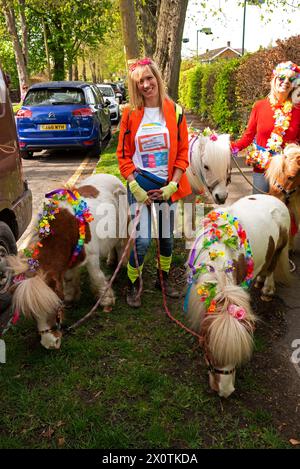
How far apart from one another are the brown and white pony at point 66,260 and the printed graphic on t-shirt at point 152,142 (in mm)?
818

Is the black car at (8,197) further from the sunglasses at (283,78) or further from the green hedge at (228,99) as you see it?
the green hedge at (228,99)

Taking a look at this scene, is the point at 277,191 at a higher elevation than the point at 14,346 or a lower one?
higher

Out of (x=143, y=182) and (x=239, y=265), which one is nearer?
(x=239, y=265)

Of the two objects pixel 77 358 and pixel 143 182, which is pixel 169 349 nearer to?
pixel 77 358

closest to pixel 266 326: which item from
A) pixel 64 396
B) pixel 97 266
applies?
pixel 97 266

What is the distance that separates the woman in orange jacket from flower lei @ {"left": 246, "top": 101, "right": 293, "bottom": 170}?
1097 millimetres

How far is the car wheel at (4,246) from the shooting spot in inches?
153

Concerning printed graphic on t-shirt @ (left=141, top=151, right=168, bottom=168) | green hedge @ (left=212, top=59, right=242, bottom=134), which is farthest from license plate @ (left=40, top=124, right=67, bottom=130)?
printed graphic on t-shirt @ (left=141, top=151, right=168, bottom=168)

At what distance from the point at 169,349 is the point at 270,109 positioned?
2.77 metres

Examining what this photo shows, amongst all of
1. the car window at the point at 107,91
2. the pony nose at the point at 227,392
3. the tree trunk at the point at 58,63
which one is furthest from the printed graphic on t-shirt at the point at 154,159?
the tree trunk at the point at 58,63

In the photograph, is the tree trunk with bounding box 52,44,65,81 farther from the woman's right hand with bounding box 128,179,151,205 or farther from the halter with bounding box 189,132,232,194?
the woman's right hand with bounding box 128,179,151,205

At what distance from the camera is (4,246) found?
402 centimetres

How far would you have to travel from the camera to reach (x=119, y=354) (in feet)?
11.3

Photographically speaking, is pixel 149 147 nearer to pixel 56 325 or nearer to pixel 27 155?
pixel 56 325
